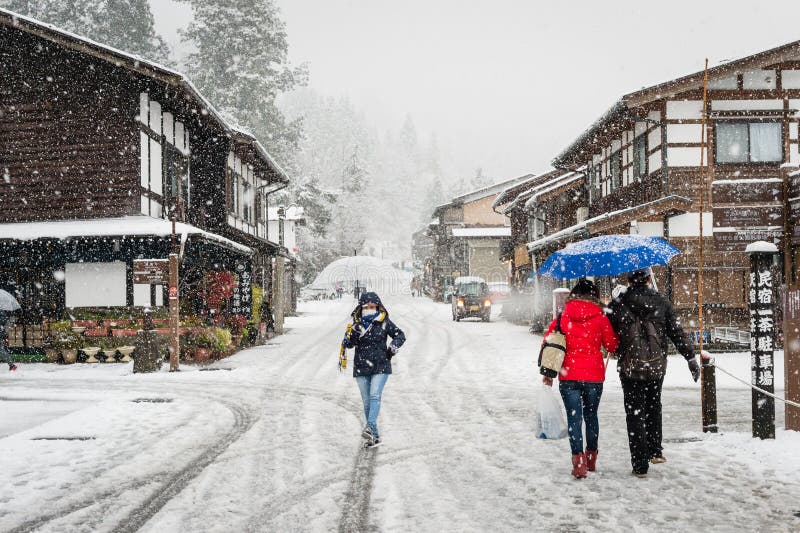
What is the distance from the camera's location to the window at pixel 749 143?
1792 centimetres

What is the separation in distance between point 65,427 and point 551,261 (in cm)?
673

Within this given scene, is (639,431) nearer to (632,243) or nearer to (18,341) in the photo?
(632,243)

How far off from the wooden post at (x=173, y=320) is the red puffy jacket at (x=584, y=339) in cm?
1116

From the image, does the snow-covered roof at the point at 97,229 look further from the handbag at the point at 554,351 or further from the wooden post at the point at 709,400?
the wooden post at the point at 709,400

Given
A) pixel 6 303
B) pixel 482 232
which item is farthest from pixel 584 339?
pixel 482 232

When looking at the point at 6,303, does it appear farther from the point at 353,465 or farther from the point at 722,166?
the point at 722,166

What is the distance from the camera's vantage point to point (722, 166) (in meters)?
17.8

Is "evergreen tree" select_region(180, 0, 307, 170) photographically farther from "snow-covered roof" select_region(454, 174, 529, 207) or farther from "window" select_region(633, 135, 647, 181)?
"window" select_region(633, 135, 647, 181)

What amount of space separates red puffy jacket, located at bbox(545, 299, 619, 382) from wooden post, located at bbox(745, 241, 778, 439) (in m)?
2.32

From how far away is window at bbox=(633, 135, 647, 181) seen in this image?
1930 cm

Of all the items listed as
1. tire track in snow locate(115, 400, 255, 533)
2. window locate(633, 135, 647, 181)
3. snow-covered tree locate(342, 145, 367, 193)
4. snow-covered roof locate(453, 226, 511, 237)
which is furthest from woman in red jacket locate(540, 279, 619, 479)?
snow-covered tree locate(342, 145, 367, 193)

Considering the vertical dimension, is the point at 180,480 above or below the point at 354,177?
below

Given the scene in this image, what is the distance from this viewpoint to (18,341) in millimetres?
18781

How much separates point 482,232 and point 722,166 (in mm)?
34562
